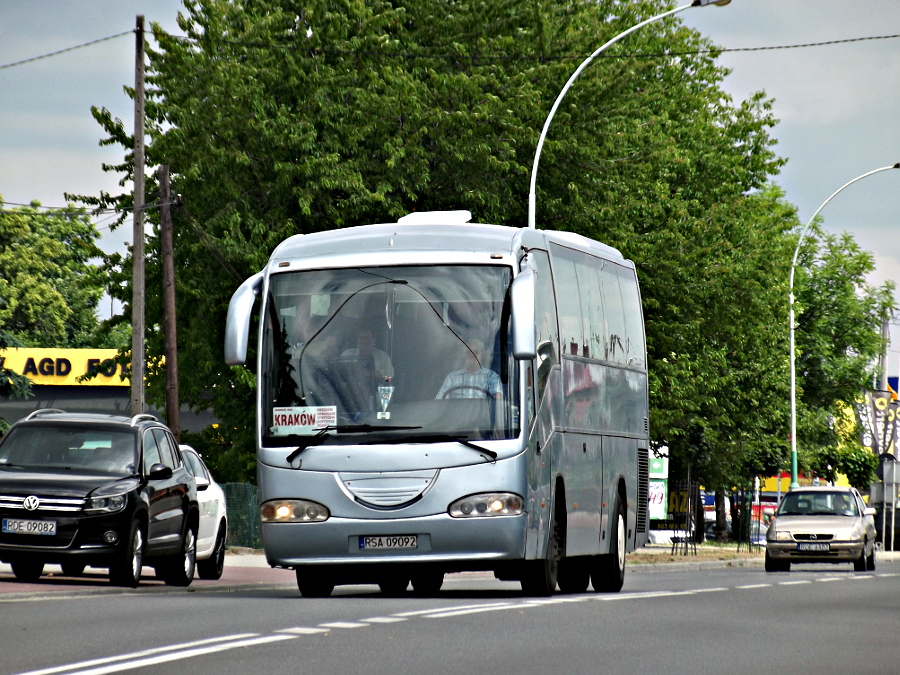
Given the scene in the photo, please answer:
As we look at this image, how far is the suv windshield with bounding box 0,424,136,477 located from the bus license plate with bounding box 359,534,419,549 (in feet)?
13.9

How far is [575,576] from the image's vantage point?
20156 mm

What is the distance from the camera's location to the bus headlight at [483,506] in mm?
15859

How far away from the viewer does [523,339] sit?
1582 centimetres

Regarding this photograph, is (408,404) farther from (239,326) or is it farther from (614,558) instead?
(614,558)

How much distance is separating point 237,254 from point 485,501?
1843cm

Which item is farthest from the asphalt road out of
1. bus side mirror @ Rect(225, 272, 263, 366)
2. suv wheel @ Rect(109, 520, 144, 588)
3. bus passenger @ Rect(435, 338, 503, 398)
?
bus side mirror @ Rect(225, 272, 263, 366)

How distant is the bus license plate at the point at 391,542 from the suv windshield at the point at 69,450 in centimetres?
423

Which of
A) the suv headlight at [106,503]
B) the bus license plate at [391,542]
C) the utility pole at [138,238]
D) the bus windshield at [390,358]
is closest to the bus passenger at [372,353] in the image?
the bus windshield at [390,358]

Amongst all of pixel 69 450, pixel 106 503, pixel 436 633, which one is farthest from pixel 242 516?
pixel 436 633

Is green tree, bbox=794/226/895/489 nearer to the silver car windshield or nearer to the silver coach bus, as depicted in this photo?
the silver car windshield

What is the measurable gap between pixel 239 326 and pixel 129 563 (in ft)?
12.7

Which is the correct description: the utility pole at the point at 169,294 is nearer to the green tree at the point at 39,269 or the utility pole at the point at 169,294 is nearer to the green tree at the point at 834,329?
the green tree at the point at 834,329

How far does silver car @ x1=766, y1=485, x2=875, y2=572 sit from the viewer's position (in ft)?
110

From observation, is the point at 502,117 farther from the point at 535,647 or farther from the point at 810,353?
the point at 810,353
